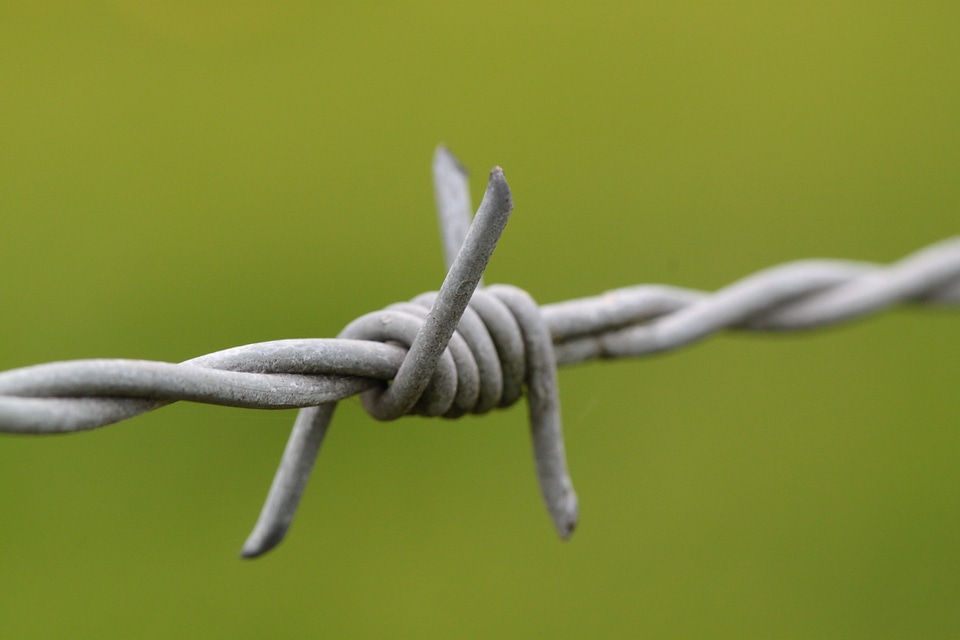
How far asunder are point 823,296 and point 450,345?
1.41ft

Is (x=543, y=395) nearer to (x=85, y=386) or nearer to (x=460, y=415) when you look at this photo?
(x=460, y=415)

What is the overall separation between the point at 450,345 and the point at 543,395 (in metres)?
0.08

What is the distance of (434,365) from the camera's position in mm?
453

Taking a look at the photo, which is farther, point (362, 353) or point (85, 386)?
point (362, 353)

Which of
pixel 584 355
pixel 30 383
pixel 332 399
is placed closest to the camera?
pixel 30 383

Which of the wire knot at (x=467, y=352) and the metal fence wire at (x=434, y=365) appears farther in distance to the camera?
the wire knot at (x=467, y=352)

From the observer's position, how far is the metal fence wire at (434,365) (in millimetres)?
367

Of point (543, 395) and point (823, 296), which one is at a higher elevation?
point (823, 296)

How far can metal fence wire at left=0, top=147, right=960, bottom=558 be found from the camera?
0.37 metres

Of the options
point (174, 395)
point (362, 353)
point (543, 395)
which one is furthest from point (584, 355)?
point (174, 395)

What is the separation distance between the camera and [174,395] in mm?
386

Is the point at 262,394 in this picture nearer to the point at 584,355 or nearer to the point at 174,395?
the point at 174,395

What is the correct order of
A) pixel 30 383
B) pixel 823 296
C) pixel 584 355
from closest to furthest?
pixel 30 383
pixel 584 355
pixel 823 296

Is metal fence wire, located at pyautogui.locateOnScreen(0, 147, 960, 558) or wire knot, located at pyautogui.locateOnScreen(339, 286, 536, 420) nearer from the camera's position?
metal fence wire, located at pyautogui.locateOnScreen(0, 147, 960, 558)
